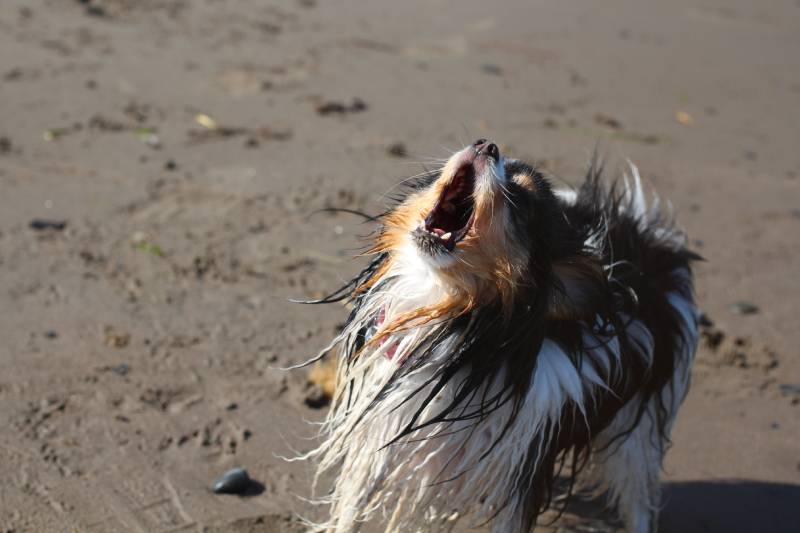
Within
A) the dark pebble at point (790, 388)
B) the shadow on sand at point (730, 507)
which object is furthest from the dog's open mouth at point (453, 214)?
the dark pebble at point (790, 388)

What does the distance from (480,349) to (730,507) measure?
1.89 metres

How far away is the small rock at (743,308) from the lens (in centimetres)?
538

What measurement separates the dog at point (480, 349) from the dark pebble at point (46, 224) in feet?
8.76

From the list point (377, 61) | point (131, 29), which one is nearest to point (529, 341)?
point (377, 61)

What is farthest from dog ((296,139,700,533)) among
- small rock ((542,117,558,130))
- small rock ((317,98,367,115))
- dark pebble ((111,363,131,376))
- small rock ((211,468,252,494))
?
small rock ((542,117,558,130))

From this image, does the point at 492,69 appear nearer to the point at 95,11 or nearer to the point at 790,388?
the point at 95,11

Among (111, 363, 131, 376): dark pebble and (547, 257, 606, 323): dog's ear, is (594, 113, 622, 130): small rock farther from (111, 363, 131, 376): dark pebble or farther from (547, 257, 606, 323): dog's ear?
(547, 257, 606, 323): dog's ear

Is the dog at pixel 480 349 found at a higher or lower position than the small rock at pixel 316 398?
higher

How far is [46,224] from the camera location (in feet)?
16.9

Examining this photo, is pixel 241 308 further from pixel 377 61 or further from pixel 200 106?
pixel 377 61

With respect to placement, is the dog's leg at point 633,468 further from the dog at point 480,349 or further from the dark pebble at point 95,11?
the dark pebble at point 95,11

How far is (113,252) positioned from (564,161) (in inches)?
135

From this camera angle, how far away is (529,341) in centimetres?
268

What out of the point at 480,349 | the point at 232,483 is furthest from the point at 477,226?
the point at 232,483
